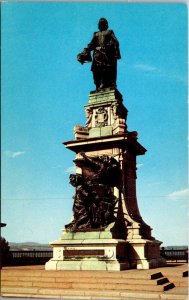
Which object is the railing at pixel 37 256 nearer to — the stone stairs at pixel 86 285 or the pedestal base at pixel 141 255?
the pedestal base at pixel 141 255

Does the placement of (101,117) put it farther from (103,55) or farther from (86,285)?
(86,285)

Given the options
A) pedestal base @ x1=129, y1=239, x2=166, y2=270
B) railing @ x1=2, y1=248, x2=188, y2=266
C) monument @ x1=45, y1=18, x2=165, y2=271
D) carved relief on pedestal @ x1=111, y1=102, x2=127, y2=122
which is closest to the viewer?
monument @ x1=45, y1=18, x2=165, y2=271

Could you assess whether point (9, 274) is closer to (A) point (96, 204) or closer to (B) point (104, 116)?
(A) point (96, 204)

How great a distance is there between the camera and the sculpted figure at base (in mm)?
13828

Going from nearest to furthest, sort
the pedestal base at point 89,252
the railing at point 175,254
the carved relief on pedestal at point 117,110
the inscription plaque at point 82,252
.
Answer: the pedestal base at point 89,252 < the inscription plaque at point 82,252 < the carved relief on pedestal at point 117,110 < the railing at point 175,254

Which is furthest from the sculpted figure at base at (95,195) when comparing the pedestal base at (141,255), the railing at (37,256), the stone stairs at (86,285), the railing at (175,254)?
the railing at (175,254)

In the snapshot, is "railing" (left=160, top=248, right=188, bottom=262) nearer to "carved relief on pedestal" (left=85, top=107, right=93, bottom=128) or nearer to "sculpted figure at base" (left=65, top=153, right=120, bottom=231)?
"sculpted figure at base" (left=65, top=153, right=120, bottom=231)

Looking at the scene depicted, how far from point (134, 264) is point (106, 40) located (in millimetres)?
9368

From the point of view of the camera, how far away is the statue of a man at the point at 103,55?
16938 mm

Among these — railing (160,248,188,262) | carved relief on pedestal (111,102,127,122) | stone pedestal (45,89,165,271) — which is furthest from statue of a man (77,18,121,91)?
railing (160,248,188,262)

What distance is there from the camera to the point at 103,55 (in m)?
16.9

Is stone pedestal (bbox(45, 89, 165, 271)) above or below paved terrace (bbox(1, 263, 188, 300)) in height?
above

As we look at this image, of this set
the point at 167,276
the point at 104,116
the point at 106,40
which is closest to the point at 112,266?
the point at 167,276

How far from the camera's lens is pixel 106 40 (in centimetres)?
1700
